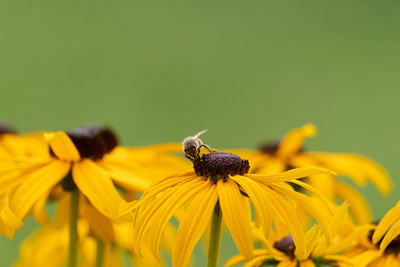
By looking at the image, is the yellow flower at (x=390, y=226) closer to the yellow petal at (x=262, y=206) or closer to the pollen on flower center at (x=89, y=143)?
the yellow petal at (x=262, y=206)

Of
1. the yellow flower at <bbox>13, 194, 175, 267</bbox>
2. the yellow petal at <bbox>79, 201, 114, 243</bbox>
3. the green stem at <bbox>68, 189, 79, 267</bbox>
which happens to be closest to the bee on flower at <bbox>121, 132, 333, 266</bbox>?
the green stem at <bbox>68, 189, 79, 267</bbox>

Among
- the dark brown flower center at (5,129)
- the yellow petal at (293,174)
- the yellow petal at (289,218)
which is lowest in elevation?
the yellow petal at (289,218)

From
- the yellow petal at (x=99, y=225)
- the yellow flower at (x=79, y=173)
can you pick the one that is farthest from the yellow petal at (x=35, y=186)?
the yellow petal at (x=99, y=225)

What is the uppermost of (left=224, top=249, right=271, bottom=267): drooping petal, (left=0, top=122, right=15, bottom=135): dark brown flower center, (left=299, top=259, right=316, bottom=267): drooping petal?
(left=0, top=122, right=15, bottom=135): dark brown flower center

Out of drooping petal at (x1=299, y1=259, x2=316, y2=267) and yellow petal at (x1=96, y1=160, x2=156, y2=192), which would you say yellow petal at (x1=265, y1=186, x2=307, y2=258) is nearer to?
drooping petal at (x1=299, y1=259, x2=316, y2=267)

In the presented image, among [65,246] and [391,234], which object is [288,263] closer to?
[391,234]
